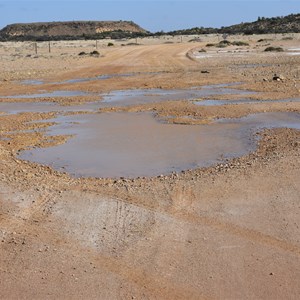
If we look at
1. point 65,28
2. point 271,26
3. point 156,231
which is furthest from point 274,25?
point 156,231

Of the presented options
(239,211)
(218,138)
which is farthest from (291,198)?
(218,138)

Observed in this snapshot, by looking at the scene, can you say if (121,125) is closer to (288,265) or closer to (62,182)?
(62,182)

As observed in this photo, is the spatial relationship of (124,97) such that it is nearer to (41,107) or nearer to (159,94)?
(159,94)

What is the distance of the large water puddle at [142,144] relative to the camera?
471 inches

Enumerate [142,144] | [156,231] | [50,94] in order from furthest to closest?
1. [50,94]
2. [142,144]
3. [156,231]

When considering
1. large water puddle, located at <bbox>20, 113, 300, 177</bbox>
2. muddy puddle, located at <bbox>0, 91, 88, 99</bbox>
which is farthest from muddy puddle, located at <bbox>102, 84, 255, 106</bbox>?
large water puddle, located at <bbox>20, 113, 300, 177</bbox>

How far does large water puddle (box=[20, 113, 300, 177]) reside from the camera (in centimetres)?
1196

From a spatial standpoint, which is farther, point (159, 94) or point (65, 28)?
point (65, 28)

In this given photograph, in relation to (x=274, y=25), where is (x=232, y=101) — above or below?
below

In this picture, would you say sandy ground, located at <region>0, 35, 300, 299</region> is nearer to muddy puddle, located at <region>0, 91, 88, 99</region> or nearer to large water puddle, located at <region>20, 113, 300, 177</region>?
large water puddle, located at <region>20, 113, 300, 177</region>

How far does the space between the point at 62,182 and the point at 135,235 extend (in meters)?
3.10

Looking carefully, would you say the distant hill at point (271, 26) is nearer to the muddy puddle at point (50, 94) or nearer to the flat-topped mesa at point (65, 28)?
the flat-topped mesa at point (65, 28)

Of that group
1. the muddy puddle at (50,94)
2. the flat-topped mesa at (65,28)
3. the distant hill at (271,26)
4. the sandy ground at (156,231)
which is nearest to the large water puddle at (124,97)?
→ the muddy puddle at (50,94)

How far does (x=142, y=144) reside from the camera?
14.2 m
